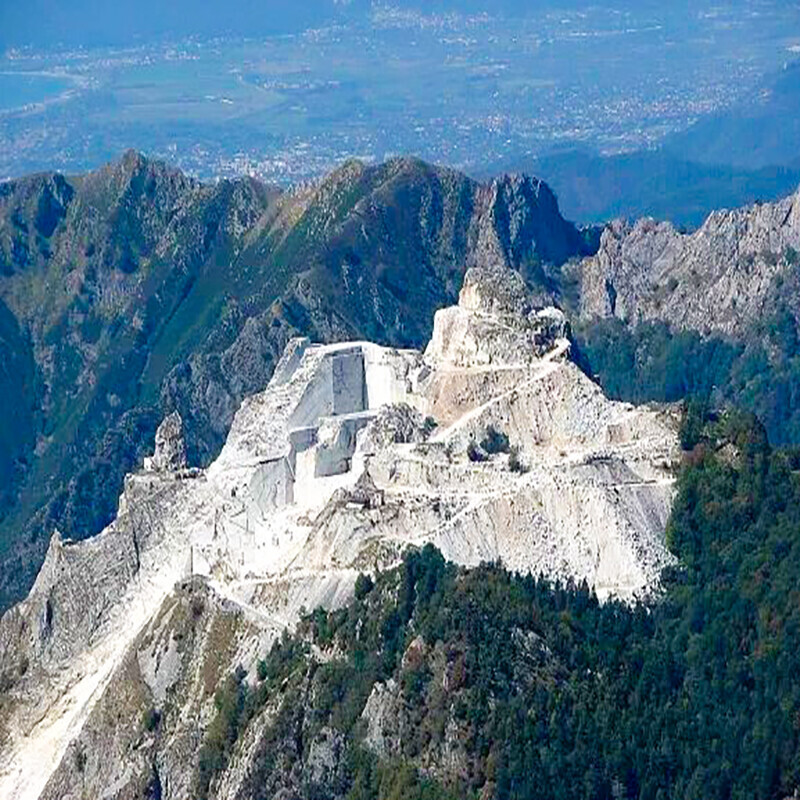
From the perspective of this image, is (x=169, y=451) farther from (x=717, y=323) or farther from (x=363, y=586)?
(x=717, y=323)

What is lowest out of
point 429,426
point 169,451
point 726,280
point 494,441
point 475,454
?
point 726,280

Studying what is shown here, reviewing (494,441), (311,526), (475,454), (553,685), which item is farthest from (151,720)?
(494,441)

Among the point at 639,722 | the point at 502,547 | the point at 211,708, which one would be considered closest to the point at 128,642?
the point at 211,708

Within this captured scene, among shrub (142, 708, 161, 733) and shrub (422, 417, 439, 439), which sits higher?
shrub (422, 417, 439, 439)

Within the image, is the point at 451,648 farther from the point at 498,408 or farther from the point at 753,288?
the point at 753,288

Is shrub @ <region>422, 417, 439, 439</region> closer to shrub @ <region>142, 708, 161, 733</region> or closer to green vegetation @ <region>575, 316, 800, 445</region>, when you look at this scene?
shrub @ <region>142, 708, 161, 733</region>

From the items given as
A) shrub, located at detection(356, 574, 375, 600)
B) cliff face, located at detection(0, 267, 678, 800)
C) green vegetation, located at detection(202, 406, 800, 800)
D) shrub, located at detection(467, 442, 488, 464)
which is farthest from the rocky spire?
shrub, located at detection(356, 574, 375, 600)
